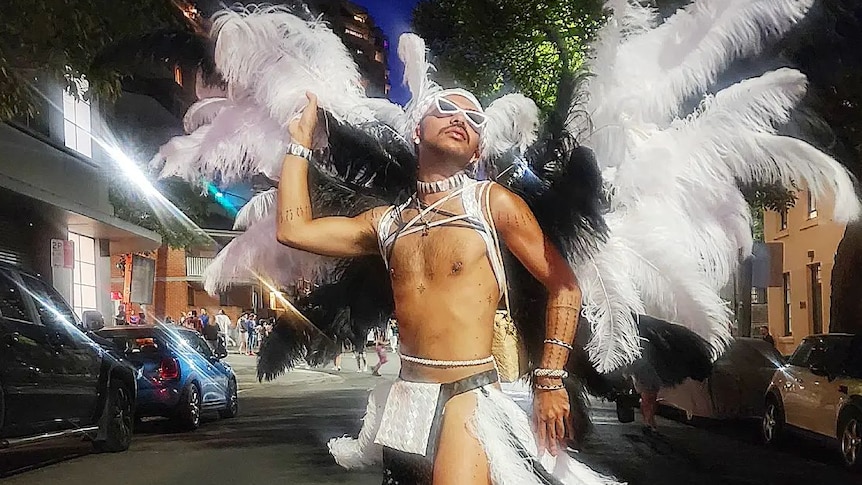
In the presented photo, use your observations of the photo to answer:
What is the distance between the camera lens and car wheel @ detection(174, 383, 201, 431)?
1.64 metres

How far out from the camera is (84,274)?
5.25 ft

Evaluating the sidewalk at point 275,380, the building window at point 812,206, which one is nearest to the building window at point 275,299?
the sidewalk at point 275,380

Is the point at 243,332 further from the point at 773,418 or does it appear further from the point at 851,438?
the point at 851,438

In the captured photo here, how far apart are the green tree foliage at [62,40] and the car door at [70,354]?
37 cm

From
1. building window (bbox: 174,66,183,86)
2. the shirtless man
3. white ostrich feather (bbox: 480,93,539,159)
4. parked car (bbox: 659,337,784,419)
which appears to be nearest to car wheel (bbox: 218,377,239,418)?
the shirtless man

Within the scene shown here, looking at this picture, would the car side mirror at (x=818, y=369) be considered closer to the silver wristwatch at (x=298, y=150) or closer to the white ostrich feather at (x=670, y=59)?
the white ostrich feather at (x=670, y=59)

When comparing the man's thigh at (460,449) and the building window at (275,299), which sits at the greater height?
the building window at (275,299)

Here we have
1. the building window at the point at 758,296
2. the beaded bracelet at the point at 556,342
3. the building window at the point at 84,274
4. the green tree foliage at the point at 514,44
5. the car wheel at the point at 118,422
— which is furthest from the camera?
the car wheel at the point at 118,422

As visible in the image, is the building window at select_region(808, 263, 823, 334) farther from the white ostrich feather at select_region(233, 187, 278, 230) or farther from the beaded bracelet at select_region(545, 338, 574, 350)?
the white ostrich feather at select_region(233, 187, 278, 230)

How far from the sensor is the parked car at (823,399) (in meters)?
1.61

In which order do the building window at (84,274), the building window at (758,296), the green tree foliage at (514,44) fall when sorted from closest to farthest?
the green tree foliage at (514,44) → the building window at (758,296) → the building window at (84,274)

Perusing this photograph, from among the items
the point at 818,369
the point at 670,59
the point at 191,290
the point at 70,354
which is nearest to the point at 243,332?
the point at 191,290

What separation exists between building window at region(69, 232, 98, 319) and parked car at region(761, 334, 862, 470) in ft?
4.34

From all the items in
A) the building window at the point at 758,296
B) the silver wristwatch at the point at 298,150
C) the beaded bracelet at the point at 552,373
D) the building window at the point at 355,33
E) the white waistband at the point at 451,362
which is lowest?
the beaded bracelet at the point at 552,373
